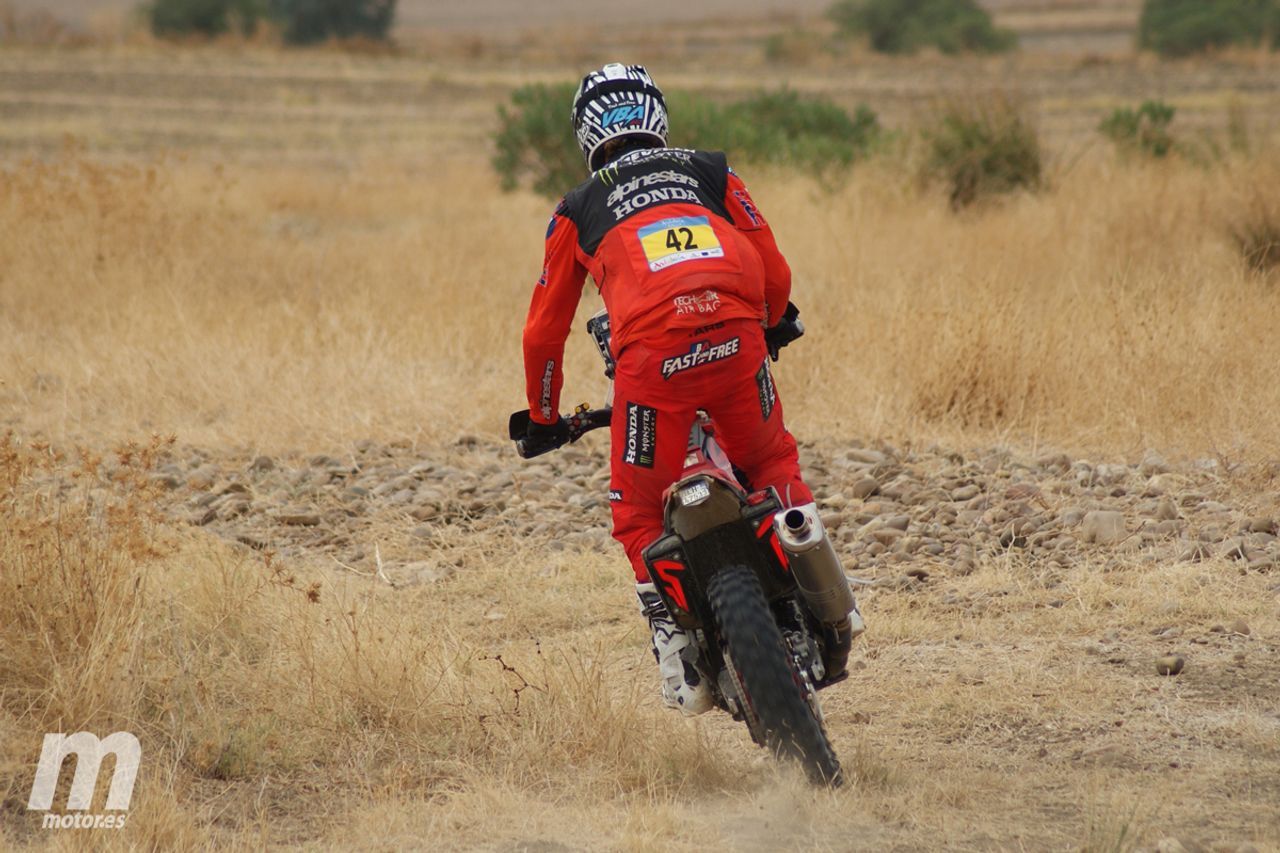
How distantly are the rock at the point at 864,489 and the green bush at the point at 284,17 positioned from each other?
53.2 m

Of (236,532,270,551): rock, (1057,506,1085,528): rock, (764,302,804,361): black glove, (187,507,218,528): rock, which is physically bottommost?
(187,507,218,528): rock

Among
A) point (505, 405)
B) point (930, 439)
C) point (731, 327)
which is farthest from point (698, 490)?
point (505, 405)

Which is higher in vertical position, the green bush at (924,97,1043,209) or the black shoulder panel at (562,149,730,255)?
the black shoulder panel at (562,149,730,255)

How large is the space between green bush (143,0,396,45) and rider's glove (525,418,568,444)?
181 ft

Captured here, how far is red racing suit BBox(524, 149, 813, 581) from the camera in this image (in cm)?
409

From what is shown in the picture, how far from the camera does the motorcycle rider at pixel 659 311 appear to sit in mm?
4090

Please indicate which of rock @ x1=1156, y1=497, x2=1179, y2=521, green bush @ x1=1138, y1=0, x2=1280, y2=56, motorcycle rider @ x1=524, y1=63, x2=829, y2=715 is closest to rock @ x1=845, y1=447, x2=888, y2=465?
rock @ x1=1156, y1=497, x2=1179, y2=521

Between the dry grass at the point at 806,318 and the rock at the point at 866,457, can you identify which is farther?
the dry grass at the point at 806,318

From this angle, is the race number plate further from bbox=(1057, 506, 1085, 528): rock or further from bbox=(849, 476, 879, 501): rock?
bbox=(849, 476, 879, 501): rock

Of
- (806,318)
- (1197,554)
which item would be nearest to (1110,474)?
(1197,554)

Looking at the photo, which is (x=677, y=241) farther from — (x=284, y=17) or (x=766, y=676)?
(x=284, y=17)

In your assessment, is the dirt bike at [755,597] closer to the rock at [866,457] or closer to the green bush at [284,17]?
the rock at [866,457]

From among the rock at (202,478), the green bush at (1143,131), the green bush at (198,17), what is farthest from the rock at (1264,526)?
the green bush at (198,17)

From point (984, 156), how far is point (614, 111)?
11.3 m
